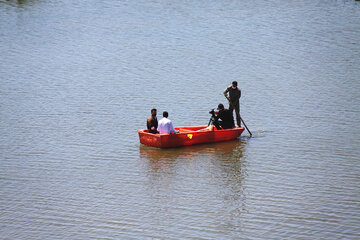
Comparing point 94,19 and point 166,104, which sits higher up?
point 94,19

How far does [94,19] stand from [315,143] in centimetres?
3055

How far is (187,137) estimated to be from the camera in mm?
18312

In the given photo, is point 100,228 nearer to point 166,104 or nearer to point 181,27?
point 166,104

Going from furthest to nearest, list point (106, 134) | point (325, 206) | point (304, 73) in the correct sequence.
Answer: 1. point (304, 73)
2. point (106, 134)
3. point (325, 206)

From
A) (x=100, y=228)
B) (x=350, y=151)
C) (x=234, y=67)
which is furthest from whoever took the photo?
(x=234, y=67)

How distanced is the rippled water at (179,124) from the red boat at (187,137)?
26 centimetres

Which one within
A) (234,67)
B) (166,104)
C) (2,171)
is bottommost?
(2,171)

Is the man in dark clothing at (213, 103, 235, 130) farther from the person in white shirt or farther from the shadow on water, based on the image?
the shadow on water

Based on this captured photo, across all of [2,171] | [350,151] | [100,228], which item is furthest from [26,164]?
[350,151]

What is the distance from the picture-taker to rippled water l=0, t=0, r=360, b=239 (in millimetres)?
12977

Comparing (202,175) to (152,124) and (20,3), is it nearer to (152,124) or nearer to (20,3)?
(152,124)

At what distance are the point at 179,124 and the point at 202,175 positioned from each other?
530 cm

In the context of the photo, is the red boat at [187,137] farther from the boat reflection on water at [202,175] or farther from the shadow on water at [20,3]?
the shadow on water at [20,3]

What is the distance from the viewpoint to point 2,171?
16250mm
